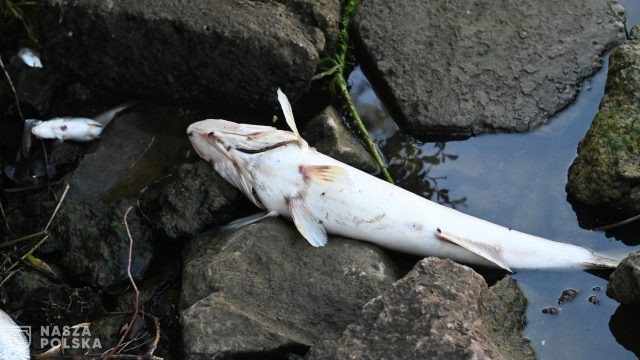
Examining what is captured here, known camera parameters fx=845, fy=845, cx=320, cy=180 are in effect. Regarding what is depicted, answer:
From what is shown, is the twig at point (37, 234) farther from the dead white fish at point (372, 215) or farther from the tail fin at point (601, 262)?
the tail fin at point (601, 262)

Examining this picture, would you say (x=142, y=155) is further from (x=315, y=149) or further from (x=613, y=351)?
(x=613, y=351)

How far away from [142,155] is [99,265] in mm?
A: 937

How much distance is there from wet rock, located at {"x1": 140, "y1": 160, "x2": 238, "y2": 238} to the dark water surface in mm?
1131

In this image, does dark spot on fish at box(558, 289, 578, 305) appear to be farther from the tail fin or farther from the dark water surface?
the tail fin

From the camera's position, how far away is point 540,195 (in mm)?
5328

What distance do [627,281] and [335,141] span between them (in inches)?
75.0

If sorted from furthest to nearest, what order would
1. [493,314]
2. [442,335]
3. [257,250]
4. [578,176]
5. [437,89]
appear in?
[437,89] < [578,176] < [257,250] < [493,314] < [442,335]

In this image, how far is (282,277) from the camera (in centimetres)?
472

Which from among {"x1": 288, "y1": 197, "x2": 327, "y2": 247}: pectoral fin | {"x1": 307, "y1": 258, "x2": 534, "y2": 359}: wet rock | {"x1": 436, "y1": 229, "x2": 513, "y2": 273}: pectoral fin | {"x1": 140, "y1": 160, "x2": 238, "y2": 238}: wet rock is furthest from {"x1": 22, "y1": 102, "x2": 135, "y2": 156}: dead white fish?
{"x1": 307, "y1": 258, "x2": 534, "y2": 359}: wet rock

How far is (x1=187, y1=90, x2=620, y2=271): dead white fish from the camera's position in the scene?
4.92 m

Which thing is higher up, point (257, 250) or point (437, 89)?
point (437, 89)

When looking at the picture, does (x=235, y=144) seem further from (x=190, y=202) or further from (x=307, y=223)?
(x=307, y=223)

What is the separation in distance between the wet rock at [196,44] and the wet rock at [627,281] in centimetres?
222

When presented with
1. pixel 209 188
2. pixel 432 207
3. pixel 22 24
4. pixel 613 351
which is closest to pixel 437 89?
pixel 432 207
